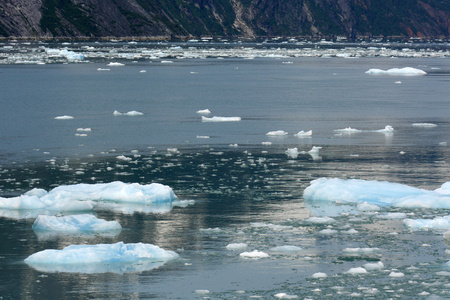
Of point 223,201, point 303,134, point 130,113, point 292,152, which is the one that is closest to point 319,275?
point 223,201

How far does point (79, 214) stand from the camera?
14875mm

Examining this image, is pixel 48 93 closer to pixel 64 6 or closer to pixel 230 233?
pixel 230 233

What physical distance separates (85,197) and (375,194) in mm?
5673

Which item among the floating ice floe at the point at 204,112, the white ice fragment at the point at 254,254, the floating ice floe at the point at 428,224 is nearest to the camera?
the white ice fragment at the point at 254,254

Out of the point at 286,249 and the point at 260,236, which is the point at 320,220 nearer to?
the point at 260,236

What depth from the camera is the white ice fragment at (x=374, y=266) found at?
1159 centimetres

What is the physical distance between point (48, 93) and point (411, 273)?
31466 mm

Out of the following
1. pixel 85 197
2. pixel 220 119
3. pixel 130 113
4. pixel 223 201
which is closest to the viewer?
pixel 223 201

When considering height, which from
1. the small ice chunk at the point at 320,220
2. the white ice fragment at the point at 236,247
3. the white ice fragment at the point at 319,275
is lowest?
the white ice fragment at the point at 319,275

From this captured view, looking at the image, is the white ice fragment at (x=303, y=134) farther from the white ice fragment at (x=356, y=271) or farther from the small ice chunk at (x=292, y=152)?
the white ice fragment at (x=356, y=271)

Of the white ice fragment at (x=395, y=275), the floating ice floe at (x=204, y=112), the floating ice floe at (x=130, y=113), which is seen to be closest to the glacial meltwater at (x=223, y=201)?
the white ice fragment at (x=395, y=275)

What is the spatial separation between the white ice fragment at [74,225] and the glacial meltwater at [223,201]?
0.08ft

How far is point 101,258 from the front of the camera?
11.9 metres

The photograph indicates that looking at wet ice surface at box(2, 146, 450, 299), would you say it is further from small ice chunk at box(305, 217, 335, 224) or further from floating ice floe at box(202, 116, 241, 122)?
floating ice floe at box(202, 116, 241, 122)
